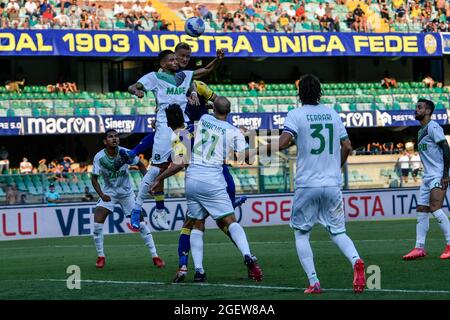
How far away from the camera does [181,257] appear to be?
12648 millimetres

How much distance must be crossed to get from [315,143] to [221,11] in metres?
34.5

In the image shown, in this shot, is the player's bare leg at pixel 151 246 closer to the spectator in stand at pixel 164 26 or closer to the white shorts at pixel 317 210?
the white shorts at pixel 317 210

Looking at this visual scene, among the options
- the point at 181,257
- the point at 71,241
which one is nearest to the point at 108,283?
the point at 181,257

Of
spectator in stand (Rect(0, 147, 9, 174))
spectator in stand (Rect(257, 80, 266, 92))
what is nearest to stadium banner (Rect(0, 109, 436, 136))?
spectator in stand (Rect(0, 147, 9, 174))

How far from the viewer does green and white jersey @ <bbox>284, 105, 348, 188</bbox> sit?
1053 cm

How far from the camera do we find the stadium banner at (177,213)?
1021 inches

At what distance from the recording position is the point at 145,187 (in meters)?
15.6

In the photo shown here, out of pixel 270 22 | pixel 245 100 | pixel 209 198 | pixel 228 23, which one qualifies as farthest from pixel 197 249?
pixel 270 22

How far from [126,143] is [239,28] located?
6.75 metres

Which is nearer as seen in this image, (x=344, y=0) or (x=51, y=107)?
(x=51, y=107)

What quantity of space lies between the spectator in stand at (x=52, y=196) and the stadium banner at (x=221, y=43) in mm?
13554

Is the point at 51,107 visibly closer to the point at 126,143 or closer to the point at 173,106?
the point at 126,143
